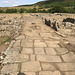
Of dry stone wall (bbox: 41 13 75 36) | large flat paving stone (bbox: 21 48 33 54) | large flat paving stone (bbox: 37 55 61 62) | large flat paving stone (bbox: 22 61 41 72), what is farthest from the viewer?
dry stone wall (bbox: 41 13 75 36)

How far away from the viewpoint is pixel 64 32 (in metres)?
8.06

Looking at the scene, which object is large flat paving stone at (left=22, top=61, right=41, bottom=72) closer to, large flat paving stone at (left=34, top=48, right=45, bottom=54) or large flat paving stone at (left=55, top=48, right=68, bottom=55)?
→ large flat paving stone at (left=34, top=48, right=45, bottom=54)

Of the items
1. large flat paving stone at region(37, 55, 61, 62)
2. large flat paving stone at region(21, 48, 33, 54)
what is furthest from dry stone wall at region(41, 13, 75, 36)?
large flat paving stone at region(37, 55, 61, 62)

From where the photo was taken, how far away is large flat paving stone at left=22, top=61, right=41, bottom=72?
3349 mm

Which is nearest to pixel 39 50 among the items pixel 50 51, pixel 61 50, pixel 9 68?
pixel 50 51

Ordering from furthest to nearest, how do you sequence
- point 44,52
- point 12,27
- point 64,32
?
point 12,27 → point 64,32 → point 44,52

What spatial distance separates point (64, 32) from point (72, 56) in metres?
3.97

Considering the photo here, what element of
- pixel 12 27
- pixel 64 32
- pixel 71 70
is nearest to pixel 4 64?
pixel 71 70

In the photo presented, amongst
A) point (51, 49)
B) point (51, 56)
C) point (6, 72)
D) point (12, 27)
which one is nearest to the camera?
point (6, 72)

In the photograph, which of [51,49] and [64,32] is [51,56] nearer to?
[51,49]

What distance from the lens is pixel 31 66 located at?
3500 mm

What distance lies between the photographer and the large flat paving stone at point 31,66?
3349mm

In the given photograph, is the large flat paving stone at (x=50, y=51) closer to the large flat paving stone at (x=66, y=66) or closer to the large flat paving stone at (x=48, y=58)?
the large flat paving stone at (x=48, y=58)

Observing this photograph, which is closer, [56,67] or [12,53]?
[56,67]
